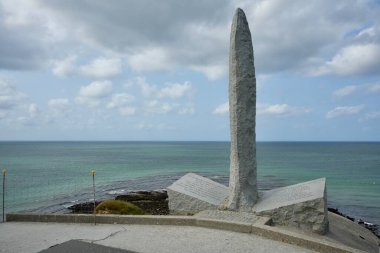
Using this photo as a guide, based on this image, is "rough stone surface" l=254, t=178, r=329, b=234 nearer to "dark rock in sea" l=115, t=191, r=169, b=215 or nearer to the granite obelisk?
the granite obelisk

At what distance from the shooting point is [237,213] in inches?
440

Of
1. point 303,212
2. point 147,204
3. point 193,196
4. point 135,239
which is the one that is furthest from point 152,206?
point 135,239

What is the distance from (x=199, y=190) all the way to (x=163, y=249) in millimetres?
5761

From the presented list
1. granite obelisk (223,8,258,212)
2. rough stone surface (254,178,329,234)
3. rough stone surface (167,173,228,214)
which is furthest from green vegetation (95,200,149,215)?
rough stone surface (254,178,329,234)

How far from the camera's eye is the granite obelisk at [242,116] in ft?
38.6

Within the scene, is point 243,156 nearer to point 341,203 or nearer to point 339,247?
point 339,247

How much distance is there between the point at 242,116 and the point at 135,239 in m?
5.39

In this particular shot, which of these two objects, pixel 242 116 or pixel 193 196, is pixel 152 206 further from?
pixel 242 116

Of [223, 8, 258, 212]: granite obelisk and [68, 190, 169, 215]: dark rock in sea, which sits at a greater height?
[223, 8, 258, 212]: granite obelisk

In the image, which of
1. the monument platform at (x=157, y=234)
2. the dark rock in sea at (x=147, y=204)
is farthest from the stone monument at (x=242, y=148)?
the dark rock in sea at (x=147, y=204)

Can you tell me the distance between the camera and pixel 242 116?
38.9 feet

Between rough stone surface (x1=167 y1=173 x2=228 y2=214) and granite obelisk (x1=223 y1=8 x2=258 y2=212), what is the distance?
665 millimetres

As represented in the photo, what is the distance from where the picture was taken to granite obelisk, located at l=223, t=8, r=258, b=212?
11773mm

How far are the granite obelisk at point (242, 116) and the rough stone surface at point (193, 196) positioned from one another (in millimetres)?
665
